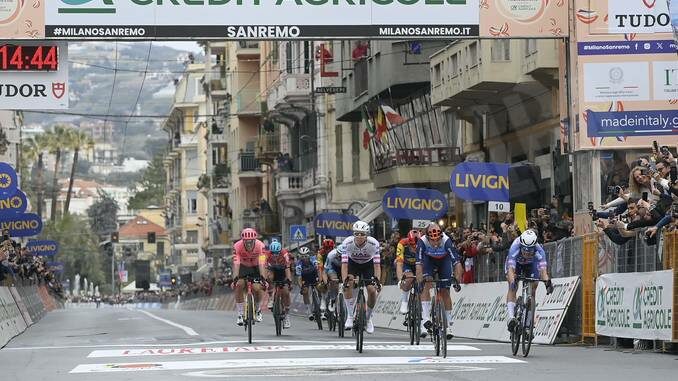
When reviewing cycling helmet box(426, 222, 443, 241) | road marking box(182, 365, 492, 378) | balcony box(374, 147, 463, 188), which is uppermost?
balcony box(374, 147, 463, 188)

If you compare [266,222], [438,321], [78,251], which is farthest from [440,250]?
[78,251]

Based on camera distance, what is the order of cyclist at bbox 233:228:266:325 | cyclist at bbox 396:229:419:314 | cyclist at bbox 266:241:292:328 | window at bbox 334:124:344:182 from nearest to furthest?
cyclist at bbox 396:229:419:314 < cyclist at bbox 233:228:266:325 < cyclist at bbox 266:241:292:328 < window at bbox 334:124:344:182

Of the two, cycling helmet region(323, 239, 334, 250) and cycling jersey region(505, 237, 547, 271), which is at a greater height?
cycling helmet region(323, 239, 334, 250)

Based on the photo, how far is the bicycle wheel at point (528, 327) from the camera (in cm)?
1934

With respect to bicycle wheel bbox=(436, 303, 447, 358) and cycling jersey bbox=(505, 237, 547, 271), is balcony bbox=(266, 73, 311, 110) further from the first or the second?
bicycle wheel bbox=(436, 303, 447, 358)

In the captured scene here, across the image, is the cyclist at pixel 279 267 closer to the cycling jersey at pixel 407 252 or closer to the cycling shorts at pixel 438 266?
the cycling jersey at pixel 407 252

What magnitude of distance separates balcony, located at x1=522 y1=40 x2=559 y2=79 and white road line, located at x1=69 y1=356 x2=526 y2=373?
1427 cm

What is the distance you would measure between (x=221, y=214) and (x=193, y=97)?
37.0 m

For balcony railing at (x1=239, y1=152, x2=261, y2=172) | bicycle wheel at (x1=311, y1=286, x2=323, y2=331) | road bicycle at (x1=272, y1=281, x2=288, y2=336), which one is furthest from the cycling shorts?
balcony railing at (x1=239, y1=152, x2=261, y2=172)

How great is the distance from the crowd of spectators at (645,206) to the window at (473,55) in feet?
40.7

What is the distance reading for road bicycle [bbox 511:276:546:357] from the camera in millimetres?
19359

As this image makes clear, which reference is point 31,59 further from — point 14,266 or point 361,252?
point 14,266

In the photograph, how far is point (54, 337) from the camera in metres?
28.8

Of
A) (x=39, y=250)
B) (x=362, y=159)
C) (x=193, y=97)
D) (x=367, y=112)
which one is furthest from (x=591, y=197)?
(x=193, y=97)
